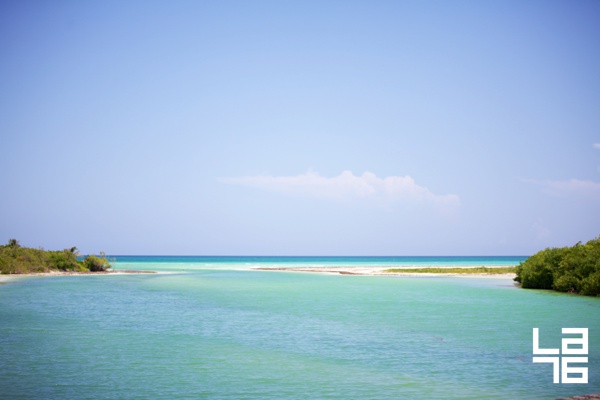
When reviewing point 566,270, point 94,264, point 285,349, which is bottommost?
point 94,264

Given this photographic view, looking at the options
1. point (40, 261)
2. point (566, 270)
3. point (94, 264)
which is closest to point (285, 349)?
point (566, 270)

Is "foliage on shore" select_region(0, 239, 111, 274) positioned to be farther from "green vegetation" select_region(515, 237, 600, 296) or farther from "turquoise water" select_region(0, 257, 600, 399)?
"green vegetation" select_region(515, 237, 600, 296)

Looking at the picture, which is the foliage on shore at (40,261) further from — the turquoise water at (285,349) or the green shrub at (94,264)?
the turquoise water at (285,349)

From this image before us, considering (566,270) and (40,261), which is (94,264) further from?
(566,270)

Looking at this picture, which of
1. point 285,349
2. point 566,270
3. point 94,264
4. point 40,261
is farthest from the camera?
point 94,264

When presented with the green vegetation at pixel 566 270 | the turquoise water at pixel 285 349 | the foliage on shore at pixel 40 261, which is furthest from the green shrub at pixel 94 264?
the green vegetation at pixel 566 270

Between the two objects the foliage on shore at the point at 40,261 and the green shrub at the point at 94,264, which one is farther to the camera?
the green shrub at the point at 94,264

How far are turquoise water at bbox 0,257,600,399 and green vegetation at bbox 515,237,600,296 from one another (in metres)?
6.95

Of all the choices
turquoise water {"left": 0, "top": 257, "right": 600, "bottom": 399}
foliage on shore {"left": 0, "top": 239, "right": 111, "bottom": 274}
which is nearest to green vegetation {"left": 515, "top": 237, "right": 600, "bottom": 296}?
turquoise water {"left": 0, "top": 257, "right": 600, "bottom": 399}

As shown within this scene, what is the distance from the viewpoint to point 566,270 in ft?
161

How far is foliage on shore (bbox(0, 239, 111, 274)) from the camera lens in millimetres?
79750

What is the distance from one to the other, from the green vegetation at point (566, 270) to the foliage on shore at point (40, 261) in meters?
65.4

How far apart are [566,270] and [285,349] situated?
3578 centimetres

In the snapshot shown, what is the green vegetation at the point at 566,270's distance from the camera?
4531 cm
